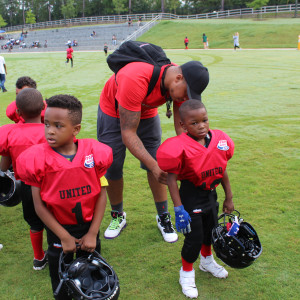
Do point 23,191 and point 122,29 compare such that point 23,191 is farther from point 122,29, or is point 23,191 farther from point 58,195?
point 122,29

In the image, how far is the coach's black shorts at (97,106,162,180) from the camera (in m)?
3.49

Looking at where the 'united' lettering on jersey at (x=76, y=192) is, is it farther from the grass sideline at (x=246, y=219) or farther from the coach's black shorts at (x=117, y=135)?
the coach's black shorts at (x=117, y=135)

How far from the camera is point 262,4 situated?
5156cm

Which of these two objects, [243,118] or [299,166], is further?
[243,118]

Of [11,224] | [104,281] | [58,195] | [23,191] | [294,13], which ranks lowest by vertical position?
[11,224]

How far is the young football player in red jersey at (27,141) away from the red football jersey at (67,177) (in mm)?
675

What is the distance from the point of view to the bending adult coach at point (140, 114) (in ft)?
9.05

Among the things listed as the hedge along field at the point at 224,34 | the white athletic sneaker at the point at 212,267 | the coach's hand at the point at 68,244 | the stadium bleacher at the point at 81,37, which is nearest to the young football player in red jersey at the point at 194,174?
the white athletic sneaker at the point at 212,267

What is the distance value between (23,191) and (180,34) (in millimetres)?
42126

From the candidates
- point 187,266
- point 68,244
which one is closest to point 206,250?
point 187,266

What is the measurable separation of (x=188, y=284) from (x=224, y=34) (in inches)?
1523

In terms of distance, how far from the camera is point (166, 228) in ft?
11.7

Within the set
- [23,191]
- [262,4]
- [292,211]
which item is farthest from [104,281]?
[262,4]

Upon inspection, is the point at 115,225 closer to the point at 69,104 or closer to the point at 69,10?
the point at 69,104
